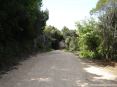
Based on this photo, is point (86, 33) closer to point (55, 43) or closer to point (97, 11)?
point (97, 11)

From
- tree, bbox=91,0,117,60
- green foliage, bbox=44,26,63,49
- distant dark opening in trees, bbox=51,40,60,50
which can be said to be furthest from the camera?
distant dark opening in trees, bbox=51,40,60,50

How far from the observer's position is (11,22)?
16.2m

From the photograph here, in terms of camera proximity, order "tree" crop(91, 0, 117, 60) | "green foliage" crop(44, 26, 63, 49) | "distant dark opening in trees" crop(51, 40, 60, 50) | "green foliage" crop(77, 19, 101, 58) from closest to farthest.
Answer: "tree" crop(91, 0, 117, 60) → "green foliage" crop(77, 19, 101, 58) → "green foliage" crop(44, 26, 63, 49) → "distant dark opening in trees" crop(51, 40, 60, 50)

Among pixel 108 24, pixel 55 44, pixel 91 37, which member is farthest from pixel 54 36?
pixel 108 24

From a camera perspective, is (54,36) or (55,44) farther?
(54,36)

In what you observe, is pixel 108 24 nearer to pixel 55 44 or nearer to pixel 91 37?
pixel 91 37

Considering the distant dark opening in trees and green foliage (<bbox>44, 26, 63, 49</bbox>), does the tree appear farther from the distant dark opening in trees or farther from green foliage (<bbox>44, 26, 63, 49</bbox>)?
the distant dark opening in trees

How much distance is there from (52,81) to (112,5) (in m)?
11.9

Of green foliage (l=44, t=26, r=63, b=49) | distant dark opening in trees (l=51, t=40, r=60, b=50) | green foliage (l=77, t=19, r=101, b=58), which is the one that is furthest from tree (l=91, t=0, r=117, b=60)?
distant dark opening in trees (l=51, t=40, r=60, b=50)

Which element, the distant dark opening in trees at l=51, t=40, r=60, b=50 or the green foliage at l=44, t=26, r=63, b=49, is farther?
the distant dark opening in trees at l=51, t=40, r=60, b=50

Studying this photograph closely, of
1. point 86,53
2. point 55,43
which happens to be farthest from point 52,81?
point 55,43

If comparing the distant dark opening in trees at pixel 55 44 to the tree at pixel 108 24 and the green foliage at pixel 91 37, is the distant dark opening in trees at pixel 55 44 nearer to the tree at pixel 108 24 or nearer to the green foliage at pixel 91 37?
the green foliage at pixel 91 37

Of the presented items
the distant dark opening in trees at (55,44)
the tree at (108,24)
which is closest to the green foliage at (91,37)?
the tree at (108,24)

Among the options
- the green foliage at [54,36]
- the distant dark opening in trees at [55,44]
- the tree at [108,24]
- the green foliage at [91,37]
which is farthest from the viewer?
the distant dark opening in trees at [55,44]
